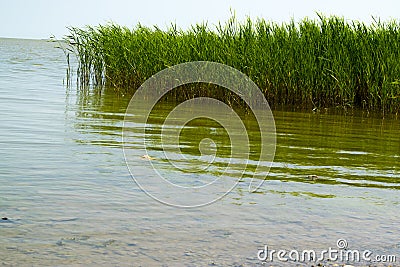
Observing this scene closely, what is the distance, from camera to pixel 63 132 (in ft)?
28.7

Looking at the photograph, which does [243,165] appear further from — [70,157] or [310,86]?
[310,86]

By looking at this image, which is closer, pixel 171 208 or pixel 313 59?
pixel 171 208

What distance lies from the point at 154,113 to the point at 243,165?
5.71 metres

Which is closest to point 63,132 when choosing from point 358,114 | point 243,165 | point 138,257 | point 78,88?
point 243,165

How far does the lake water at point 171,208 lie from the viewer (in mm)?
3779

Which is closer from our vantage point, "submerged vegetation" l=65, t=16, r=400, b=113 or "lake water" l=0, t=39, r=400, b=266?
"lake water" l=0, t=39, r=400, b=266

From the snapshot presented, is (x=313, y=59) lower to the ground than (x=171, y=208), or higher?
higher

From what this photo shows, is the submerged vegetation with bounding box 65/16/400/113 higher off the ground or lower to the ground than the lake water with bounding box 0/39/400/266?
higher

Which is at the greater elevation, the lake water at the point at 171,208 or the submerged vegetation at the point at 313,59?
the submerged vegetation at the point at 313,59

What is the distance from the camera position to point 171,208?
15.6 ft

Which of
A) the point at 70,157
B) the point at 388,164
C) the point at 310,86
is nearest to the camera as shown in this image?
the point at 70,157

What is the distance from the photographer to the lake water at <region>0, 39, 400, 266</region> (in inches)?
149

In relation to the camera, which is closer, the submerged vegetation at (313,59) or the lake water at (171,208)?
the lake water at (171,208)

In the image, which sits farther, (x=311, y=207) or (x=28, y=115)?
(x=28, y=115)
